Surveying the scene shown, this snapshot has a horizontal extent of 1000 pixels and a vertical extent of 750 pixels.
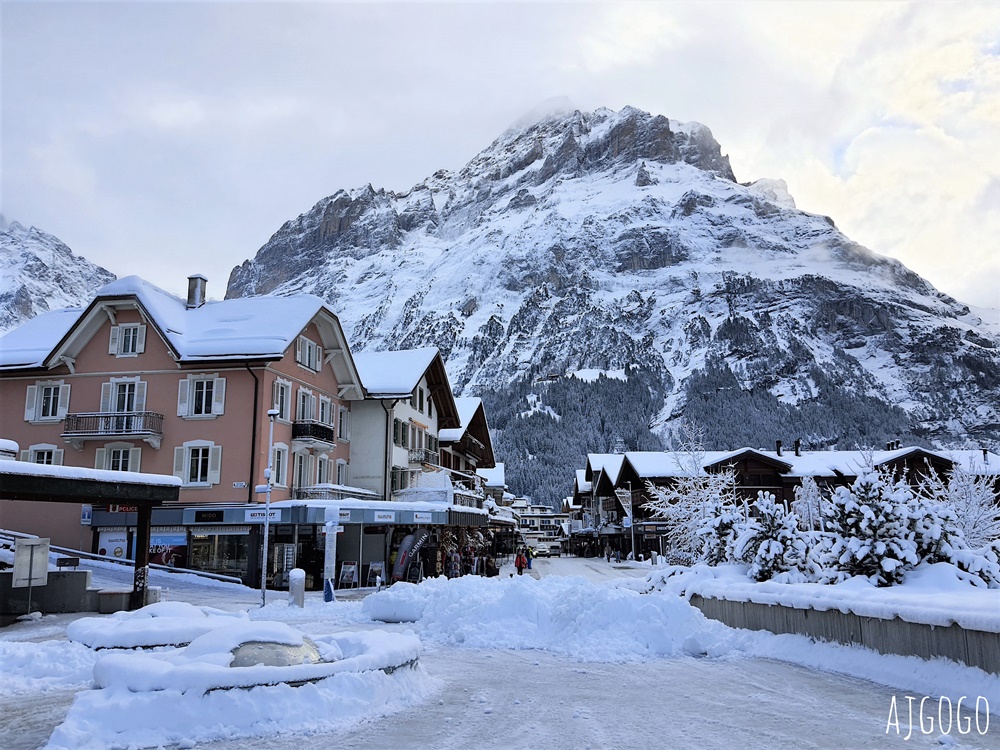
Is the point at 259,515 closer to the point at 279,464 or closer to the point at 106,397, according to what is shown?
the point at 279,464

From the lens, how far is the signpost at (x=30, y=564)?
19656 mm

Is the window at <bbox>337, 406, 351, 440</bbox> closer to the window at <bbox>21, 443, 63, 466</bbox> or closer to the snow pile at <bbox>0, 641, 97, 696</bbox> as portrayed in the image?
the window at <bbox>21, 443, 63, 466</bbox>

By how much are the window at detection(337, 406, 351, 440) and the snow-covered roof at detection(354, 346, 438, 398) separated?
163 cm

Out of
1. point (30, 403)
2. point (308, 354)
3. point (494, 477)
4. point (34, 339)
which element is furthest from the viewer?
point (494, 477)

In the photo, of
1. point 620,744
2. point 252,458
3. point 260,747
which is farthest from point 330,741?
point 252,458

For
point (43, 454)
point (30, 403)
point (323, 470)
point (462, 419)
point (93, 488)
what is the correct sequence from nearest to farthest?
point (93, 488), point (43, 454), point (30, 403), point (323, 470), point (462, 419)

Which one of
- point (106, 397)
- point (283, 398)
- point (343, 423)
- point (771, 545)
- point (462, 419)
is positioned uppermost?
point (462, 419)

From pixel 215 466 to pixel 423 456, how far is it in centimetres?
1549

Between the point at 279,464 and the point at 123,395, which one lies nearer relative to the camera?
the point at 279,464

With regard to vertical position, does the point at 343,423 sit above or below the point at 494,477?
above

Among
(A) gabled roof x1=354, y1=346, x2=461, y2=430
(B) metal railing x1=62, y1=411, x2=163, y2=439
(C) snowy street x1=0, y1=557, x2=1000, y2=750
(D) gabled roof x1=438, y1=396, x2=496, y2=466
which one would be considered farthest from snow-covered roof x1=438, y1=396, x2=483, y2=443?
(C) snowy street x1=0, y1=557, x2=1000, y2=750

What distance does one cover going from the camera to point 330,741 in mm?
8594

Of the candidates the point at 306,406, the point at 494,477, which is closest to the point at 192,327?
the point at 306,406

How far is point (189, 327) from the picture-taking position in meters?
36.7
